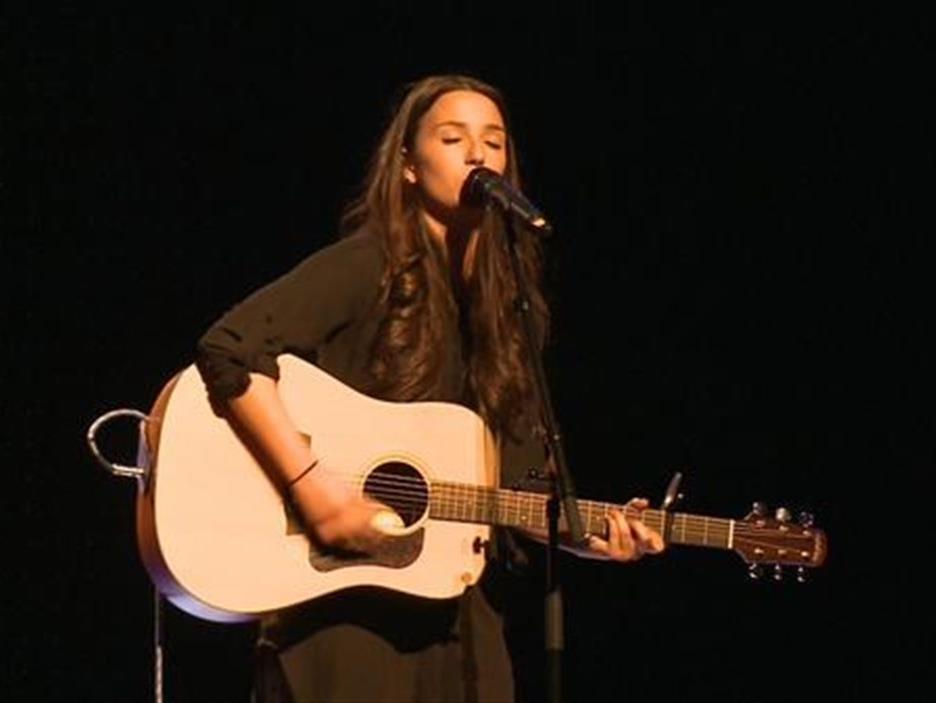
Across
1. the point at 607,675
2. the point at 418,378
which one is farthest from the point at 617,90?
the point at 418,378

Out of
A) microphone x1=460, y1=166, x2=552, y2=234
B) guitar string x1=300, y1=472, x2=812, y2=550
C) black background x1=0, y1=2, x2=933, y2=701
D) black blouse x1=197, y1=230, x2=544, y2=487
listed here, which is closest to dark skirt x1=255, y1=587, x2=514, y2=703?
guitar string x1=300, y1=472, x2=812, y2=550

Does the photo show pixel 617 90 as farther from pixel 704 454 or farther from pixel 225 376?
pixel 225 376

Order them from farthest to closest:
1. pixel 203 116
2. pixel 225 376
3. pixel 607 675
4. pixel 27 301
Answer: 1. pixel 607 675
2. pixel 203 116
3. pixel 27 301
4. pixel 225 376

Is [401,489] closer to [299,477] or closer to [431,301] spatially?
[299,477]

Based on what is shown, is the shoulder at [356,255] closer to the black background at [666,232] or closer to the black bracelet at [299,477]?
the black bracelet at [299,477]

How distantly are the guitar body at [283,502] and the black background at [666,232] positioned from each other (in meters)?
1.10

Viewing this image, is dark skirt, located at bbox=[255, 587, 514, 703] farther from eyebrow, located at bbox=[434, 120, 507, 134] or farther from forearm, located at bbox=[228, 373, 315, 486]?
eyebrow, located at bbox=[434, 120, 507, 134]

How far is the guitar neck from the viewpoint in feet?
8.66

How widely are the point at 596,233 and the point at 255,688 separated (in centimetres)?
197

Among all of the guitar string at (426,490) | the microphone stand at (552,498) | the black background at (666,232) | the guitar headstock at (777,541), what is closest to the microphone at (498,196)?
the microphone stand at (552,498)

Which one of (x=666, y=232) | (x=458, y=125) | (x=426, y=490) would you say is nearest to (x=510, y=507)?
(x=426, y=490)

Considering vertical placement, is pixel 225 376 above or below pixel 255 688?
above

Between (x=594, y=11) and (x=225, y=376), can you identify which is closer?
(x=225, y=376)

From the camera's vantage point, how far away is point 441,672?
2.57m
